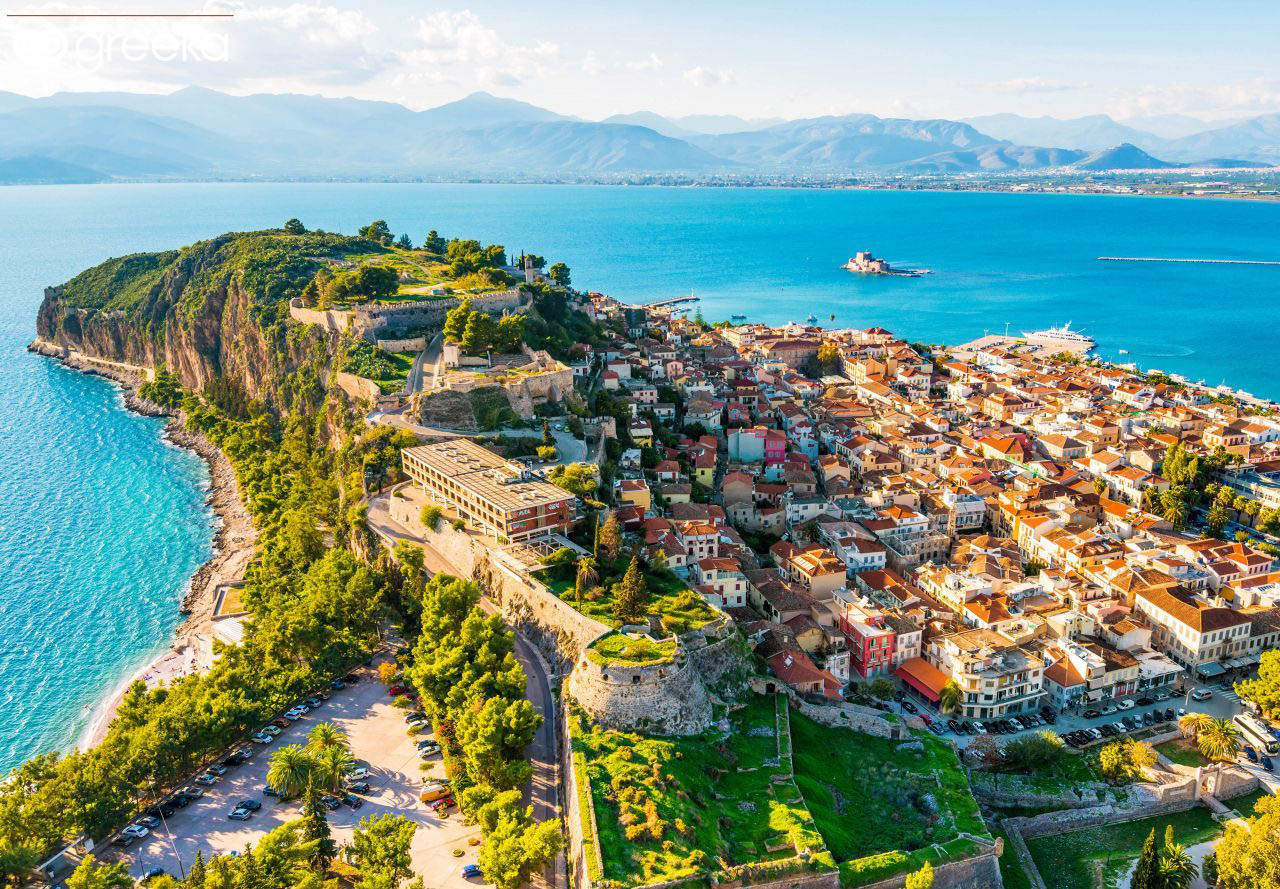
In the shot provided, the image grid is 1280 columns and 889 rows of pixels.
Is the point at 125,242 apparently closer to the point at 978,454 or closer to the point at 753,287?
the point at 753,287

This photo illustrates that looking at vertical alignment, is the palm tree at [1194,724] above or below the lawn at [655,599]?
below

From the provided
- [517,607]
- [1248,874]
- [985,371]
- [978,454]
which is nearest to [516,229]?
[985,371]

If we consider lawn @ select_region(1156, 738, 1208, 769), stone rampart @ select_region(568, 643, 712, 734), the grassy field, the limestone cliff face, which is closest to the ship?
lawn @ select_region(1156, 738, 1208, 769)

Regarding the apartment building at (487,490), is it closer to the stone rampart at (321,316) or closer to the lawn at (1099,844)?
the stone rampart at (321,316)

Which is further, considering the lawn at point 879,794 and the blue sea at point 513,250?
the blue sea at point 513,250

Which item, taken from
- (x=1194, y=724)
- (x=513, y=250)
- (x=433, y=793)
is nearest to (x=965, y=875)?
(x=1194, y=724)

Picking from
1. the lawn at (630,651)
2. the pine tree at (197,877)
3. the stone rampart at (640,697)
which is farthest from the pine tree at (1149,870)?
the pine tree at (197,877)
